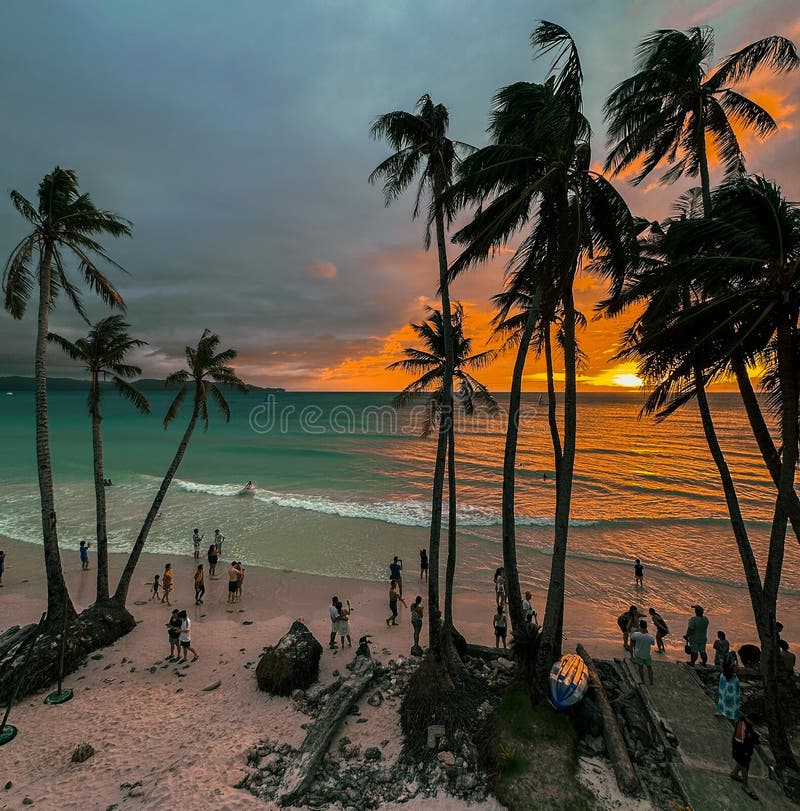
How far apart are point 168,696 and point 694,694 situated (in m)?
13.3

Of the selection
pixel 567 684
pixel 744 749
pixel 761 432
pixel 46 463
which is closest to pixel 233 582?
pixel 46 463

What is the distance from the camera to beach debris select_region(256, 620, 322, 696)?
10688mm

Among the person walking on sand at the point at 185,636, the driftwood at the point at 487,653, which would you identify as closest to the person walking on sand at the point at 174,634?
the person walking on sand at the point at 185,636

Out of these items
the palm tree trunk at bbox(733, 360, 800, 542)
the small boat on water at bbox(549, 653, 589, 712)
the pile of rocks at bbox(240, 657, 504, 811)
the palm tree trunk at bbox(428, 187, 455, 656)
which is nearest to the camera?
the pile of rocks at bbox(240, 657, 504, 811)

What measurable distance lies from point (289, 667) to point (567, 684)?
705 centimetres

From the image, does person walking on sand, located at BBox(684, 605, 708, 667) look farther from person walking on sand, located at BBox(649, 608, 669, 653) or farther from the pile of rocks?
the pile of rocks

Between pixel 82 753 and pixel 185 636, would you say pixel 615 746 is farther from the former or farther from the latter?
pixel 185 636

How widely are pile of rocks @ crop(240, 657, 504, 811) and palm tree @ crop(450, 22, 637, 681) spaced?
245 cm

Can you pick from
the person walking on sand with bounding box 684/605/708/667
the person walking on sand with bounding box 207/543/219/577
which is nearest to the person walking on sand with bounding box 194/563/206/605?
the person walking on sand with bounding box 207/543/219/577

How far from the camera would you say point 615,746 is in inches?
303

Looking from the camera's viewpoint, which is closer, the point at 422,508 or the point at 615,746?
the point at 615,746

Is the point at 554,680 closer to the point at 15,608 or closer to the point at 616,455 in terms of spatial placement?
the point at 15,608

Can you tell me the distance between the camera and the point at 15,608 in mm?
16094

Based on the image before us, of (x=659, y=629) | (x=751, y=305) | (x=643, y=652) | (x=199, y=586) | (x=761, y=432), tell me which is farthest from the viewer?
(x=199, y=586)
